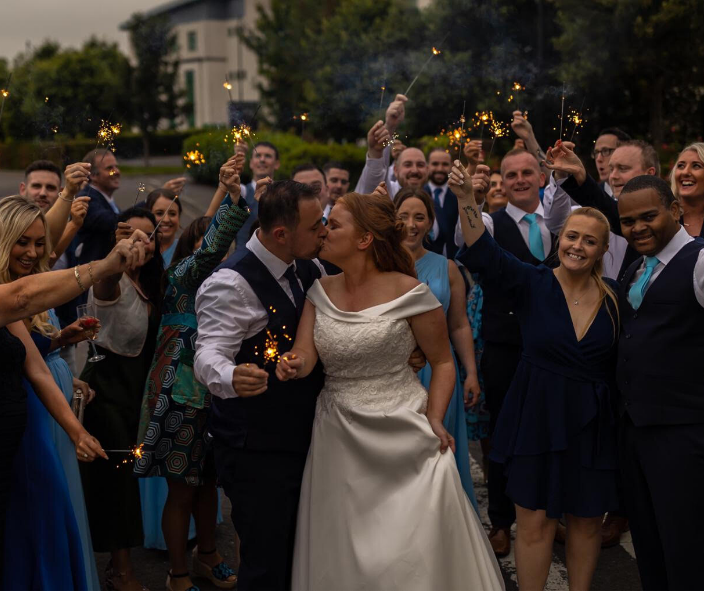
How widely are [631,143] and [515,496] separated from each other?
273cm

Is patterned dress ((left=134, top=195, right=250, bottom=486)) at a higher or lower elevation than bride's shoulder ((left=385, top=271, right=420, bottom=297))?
lower

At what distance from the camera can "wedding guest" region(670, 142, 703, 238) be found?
5277mm

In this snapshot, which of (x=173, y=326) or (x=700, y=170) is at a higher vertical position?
(x=700, y=170)

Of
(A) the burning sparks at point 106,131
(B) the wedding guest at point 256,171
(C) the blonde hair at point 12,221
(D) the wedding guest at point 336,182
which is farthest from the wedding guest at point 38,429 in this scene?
(D) the wedding guest at point 336,182

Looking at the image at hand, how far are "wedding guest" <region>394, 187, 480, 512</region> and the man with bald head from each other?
21cm

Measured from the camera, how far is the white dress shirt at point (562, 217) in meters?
5.50

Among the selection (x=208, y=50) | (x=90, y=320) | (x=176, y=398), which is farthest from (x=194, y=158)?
(x=208, y=50)

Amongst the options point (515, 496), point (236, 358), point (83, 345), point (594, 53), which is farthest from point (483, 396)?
point (594, 53)

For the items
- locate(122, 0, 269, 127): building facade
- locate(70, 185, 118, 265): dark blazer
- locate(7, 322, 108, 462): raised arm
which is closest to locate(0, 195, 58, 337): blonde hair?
locate(7, 322, 108, 462): raised arm

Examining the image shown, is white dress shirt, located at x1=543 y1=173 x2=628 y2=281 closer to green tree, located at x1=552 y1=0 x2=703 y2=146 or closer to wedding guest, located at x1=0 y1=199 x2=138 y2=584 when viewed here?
wedding guest, located at x1=0 y1=199 x2=138 y2=584

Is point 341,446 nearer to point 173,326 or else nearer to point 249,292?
point 249,292

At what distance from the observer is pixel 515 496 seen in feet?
14.4

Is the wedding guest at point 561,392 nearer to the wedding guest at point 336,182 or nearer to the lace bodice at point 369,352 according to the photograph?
the lace bodice at point 369,352

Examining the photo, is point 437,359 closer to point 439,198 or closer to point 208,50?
point 439,198
